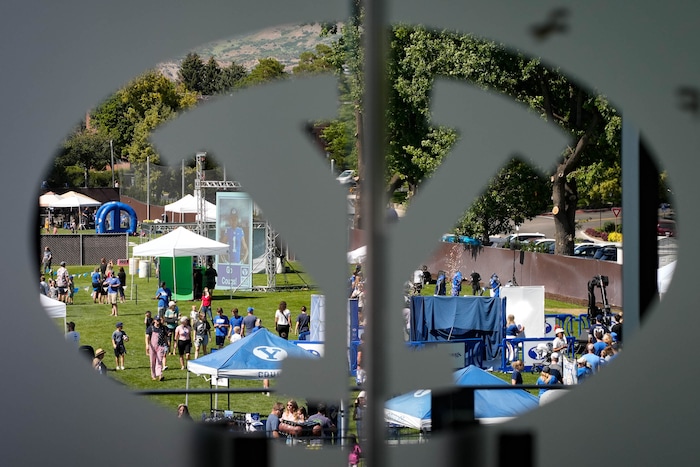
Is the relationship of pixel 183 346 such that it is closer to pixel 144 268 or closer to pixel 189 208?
pixel 144 268

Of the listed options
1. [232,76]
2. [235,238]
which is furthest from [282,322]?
[232,76]

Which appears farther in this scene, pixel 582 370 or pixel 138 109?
pixel 138 109

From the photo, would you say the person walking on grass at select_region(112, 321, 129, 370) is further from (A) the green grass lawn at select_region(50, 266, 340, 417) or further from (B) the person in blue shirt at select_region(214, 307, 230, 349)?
(B) the person in blue shirt at select_region(214, 307, 230, 349)

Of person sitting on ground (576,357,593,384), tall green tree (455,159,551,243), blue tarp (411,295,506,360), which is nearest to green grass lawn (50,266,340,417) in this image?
blue tarp (411,295,506,360)

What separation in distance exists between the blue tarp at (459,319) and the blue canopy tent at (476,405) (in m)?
4.23

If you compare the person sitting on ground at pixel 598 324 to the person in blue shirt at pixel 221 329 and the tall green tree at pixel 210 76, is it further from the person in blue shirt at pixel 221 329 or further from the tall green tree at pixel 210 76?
the tall green tree at pixel 210 76

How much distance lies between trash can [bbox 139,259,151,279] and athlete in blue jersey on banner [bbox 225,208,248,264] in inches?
111

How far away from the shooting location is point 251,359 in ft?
33.2

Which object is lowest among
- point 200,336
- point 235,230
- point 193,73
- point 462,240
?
point 200,336

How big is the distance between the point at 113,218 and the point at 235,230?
847cm

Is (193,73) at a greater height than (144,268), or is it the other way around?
(193,73)

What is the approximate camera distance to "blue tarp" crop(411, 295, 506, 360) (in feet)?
44.4

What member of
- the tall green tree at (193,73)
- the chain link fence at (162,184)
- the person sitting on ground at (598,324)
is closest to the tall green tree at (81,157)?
the chain link fence at (162,184)

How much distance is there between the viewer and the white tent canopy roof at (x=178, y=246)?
16.4 m
